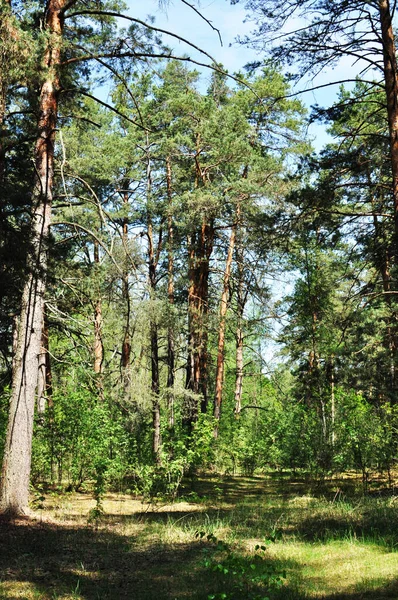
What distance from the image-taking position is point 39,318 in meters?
8.41

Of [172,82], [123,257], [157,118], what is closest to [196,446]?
[123,257]

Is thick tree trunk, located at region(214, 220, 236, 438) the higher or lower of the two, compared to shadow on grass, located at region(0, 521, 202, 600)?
higher

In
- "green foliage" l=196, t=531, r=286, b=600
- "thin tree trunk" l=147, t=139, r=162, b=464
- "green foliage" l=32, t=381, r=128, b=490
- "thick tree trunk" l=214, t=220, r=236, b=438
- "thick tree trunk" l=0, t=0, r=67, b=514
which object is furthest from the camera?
"thick tree trunk" l=214, t=220, r=236, b=438

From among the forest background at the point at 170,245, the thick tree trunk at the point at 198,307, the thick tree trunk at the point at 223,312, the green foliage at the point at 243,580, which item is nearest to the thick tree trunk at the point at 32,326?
the forest background at the point at 170,245

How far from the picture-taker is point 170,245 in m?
16.4

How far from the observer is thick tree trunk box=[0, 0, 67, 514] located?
25.6 ft

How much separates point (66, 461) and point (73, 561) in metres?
6.11

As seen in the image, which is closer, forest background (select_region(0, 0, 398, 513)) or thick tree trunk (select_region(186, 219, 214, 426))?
forest background (select_region(0, 0, 398, 513))

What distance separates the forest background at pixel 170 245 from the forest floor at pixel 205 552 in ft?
3.37

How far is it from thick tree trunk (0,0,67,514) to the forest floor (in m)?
0.64

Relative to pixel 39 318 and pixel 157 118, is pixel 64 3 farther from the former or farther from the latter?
pixel 157 118

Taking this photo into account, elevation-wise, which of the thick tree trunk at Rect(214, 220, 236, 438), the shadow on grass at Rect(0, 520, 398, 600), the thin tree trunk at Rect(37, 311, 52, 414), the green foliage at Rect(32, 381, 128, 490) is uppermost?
the thick tree trunk at Rect(214, 220, 236, 438)

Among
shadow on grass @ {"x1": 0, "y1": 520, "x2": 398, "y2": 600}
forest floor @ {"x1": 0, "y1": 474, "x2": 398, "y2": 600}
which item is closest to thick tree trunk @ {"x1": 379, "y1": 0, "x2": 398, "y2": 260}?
forest floor @ {"x1": 0, "y1": 474, "x2": 398, "y2": 600}

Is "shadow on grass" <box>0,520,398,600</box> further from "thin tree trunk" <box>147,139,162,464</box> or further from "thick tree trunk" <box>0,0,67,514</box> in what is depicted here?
"thin tree trunk" <box>147,139,162,464</box>
